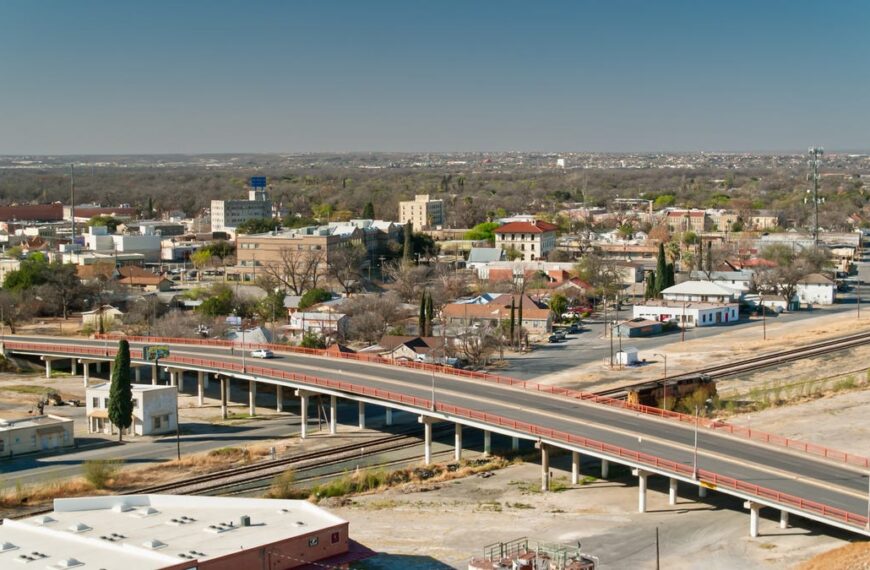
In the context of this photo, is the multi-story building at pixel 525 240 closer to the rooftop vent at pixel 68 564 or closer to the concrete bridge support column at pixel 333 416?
the concrete bridge support column at pixel 333 416

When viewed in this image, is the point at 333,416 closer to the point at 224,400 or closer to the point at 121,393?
the point at 224,400

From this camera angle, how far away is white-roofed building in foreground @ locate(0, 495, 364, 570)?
107 feet

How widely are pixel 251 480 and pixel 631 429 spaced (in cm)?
1704

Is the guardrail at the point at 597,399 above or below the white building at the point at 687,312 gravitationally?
above

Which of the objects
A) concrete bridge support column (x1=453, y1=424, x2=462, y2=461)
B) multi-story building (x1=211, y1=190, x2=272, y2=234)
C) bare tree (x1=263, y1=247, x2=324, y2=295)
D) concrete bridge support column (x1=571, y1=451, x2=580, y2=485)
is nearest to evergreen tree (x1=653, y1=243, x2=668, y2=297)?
bare tree (x1=263, y1=247, x2=324, y2=295)

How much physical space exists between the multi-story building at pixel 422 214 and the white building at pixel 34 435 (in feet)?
428

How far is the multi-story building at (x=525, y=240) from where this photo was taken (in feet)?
461

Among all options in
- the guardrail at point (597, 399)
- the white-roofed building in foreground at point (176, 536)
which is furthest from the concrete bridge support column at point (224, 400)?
the white-roofed building in foreground at point (176, 536)

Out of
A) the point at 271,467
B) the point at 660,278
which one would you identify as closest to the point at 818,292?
the point at 660,278

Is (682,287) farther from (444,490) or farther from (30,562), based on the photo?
(30,562)

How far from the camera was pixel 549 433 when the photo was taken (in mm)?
49000

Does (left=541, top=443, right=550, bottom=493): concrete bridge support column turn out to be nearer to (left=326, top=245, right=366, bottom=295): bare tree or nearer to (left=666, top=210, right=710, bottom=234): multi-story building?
(left=326, top=245, right=366, bottom=295): bare tree

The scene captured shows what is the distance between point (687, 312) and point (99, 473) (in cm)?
5978

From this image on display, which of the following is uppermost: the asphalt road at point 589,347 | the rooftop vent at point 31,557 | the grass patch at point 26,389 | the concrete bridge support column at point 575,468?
the rooftop vent at point 31,557
